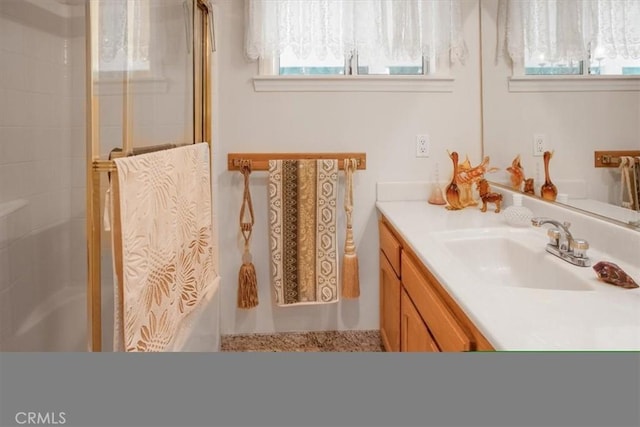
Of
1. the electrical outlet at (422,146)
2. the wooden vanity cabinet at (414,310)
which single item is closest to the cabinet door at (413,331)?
the wooden vanity cabinet at (414,310)

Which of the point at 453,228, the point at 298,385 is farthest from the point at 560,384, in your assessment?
the point at 453,228

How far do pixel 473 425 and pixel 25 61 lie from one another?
2047mm

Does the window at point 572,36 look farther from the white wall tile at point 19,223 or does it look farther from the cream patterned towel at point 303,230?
the white wall tile at point 19,223

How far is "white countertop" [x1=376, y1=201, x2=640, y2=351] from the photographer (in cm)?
66

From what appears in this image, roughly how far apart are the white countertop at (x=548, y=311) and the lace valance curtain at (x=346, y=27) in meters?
1.19

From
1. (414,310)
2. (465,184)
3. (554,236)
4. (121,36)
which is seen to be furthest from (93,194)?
(465,184)

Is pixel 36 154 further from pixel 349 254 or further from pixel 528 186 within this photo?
pixel 528 186

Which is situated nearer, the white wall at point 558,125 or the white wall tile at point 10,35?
the white wall at point 558,125

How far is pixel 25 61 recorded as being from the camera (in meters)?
1.73

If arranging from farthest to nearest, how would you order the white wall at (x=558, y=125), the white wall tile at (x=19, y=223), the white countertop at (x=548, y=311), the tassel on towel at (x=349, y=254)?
1. the tassel on towel at (x=349, y=254)
2. the white wall tile at (x=19, y=223)
3. the white wall at (x=558, y=125)
4. the white countertop at (x=548, y=311)

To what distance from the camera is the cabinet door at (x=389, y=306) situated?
1666mm

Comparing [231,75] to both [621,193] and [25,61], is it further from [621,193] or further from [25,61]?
[621,193]

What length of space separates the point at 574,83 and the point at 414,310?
36.5 inches

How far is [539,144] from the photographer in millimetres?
1637
